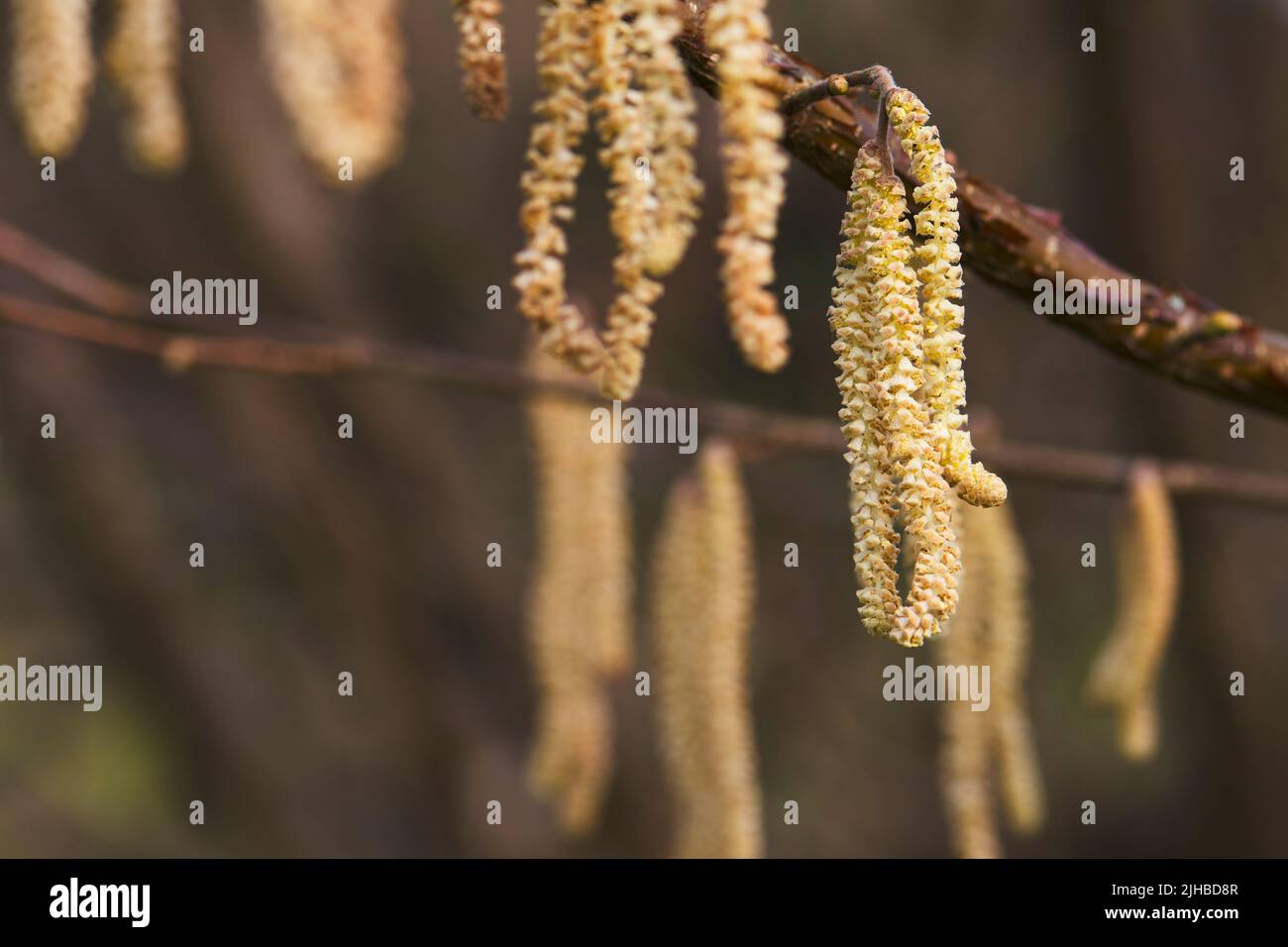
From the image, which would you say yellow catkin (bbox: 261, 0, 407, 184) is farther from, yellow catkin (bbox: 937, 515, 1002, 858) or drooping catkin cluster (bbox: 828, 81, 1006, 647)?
drooping catkin cluster (bbox: 828, 81, 1006, 647)

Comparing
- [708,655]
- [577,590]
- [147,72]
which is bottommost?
[708,655]

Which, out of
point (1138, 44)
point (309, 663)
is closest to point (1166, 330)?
point (1138, 44)

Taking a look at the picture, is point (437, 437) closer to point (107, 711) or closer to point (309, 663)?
point (309, 663)

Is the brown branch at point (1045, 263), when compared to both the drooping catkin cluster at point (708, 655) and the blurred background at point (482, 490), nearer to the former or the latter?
the drooping catkin cluster at point (708, 655)

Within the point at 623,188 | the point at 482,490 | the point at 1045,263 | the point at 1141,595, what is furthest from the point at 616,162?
the point at 482,490

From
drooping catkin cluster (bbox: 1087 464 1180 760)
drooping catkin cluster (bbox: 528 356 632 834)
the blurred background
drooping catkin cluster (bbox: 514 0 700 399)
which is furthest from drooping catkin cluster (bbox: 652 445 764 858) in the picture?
the blurred background

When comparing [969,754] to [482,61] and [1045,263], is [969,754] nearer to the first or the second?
[1045,263]
